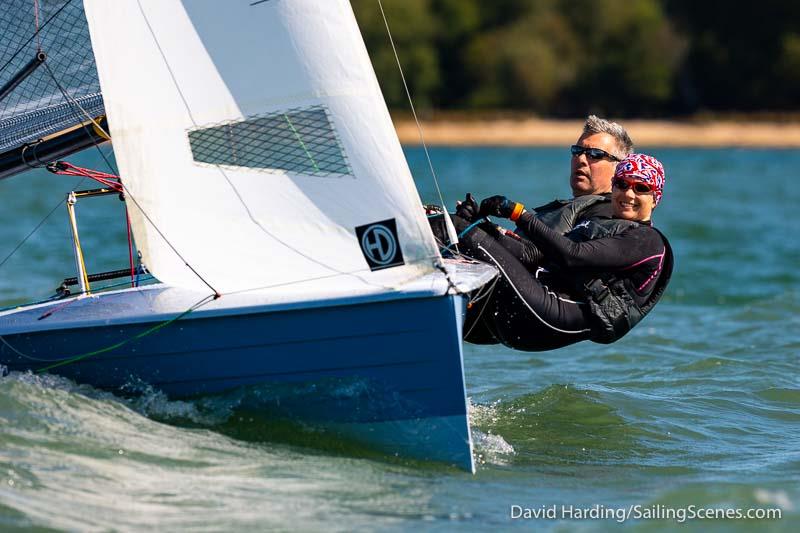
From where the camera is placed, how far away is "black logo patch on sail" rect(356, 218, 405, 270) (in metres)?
4.80

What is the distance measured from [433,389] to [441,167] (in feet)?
90.8

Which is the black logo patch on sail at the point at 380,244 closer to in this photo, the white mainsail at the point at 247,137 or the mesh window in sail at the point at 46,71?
the white mainsail at the point at 247,137

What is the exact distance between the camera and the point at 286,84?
4.98m

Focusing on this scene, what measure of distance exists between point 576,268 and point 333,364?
45.6 inches

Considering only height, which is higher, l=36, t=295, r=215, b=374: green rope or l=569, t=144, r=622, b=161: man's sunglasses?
l=569, t=144, r=622, b=161: man's sunglasses

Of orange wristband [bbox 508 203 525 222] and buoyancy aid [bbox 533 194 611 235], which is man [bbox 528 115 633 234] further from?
orange wristband [bbox 508 203 525 222]

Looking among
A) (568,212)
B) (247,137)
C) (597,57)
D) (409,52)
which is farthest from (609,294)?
(597,57)

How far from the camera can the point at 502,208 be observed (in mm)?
5203

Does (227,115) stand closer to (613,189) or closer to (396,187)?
(396,187)

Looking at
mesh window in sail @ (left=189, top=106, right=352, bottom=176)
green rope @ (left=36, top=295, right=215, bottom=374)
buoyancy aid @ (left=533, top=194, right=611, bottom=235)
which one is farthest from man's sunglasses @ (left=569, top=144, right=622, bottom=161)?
green rope @ (left=36, top=295, right=215, bottom=374)

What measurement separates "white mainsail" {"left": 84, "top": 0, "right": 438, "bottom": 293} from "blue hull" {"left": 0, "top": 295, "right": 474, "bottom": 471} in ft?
0.68

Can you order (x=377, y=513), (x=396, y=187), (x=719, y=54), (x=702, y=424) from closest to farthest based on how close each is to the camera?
(x=377, y=513) < (x=396, y=187) < (x=702, y=424) < (x=719, y=54)

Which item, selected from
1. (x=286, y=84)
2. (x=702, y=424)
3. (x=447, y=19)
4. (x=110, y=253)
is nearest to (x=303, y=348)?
(x=286, y=84)

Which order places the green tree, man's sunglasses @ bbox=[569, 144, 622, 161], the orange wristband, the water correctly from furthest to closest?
the green tree < man's sunglasses @ bbox=[569, 144, 622, 161] < the orange wristband < the water
